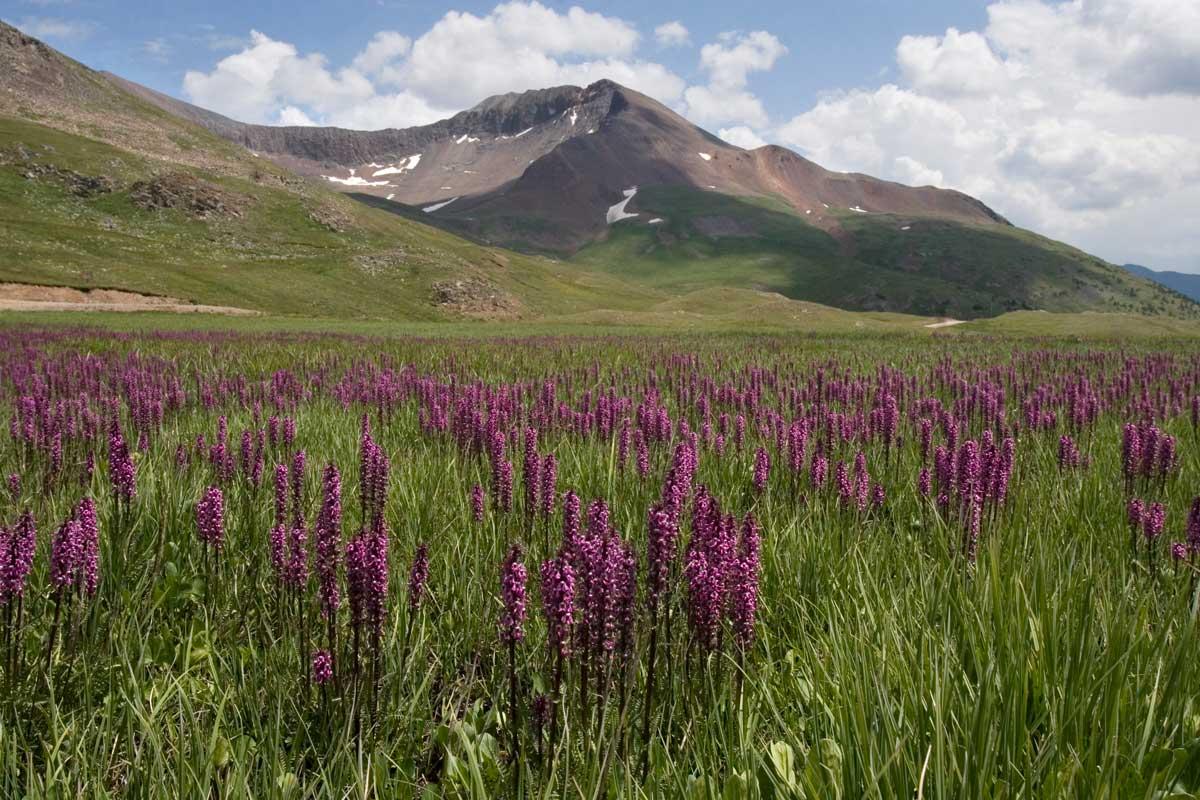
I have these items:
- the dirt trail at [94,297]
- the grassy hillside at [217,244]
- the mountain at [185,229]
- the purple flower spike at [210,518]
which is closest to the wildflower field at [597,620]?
the purple flower spike at [210,518]

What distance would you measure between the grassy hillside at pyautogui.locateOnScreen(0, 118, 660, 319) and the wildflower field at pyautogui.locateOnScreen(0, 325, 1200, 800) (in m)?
77.1

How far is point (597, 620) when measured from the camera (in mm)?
2193

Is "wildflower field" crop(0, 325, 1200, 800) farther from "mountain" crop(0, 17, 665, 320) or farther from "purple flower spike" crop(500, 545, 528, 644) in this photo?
A: "mountain" crop(0, 17, 665, 320)

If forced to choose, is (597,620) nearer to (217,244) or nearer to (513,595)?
(513,595)

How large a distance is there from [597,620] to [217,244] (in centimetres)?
11168

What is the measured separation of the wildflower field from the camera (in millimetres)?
2068

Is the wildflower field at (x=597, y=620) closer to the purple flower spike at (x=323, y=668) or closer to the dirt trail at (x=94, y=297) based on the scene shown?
the purple flower spike at (x=323, y=668)

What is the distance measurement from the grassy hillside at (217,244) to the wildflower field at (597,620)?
7706 cm

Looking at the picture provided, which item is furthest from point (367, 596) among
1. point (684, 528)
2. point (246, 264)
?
point (246, 264)

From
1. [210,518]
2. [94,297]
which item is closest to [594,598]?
[210,518]

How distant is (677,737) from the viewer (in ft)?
8.64

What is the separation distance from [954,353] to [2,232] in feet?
322

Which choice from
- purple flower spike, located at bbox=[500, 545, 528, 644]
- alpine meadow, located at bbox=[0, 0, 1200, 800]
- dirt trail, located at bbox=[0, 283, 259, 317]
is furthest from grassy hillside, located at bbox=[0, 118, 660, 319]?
purple flower spike, located at bbox=[500, 545, 528, 644]

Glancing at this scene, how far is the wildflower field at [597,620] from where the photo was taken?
2068 millimetres
